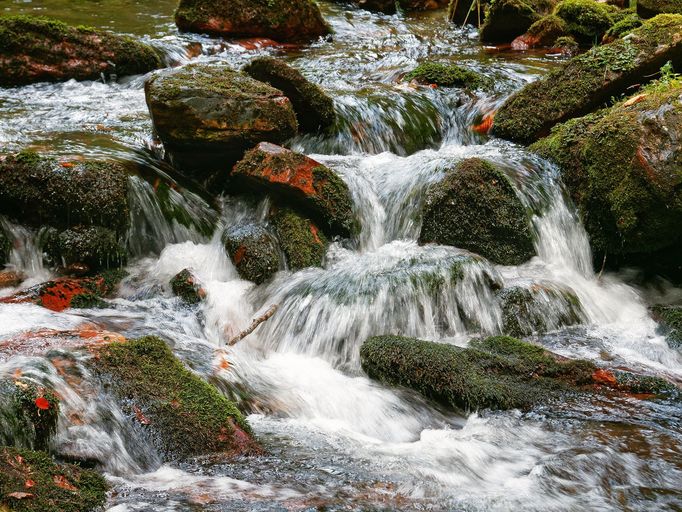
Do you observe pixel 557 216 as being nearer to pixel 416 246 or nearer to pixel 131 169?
pixel 416 246

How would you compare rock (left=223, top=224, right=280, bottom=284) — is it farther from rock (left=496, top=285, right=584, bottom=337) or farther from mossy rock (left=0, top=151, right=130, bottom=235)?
rock (left=496, top=285, right=584, bottom=337)

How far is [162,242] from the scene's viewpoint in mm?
6098

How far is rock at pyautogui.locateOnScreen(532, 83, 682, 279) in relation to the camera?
5.55 metres

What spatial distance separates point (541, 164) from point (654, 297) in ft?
5.96

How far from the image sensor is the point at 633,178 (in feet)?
18.8

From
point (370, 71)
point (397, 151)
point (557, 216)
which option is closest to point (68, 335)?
point (557, 216)

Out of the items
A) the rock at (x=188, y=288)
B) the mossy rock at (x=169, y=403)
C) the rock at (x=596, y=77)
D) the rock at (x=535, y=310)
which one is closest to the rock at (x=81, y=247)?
the rock at (x=188, y=288)

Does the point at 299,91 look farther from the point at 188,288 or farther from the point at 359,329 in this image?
the point at 359,329

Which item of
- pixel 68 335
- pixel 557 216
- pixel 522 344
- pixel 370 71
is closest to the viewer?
pixel 68 335

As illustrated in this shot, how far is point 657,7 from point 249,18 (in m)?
8.79

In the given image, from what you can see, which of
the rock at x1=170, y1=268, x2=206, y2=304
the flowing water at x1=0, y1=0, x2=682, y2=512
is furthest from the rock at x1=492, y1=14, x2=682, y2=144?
the rock at x1=170, y1=268, x2=206, y2=304

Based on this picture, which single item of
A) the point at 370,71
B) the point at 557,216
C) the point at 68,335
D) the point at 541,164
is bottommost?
the point at 68,335

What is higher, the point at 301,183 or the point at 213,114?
the point at 213,114

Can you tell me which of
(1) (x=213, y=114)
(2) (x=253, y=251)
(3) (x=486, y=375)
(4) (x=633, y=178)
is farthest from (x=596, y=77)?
(3) (x=486, y=375)
